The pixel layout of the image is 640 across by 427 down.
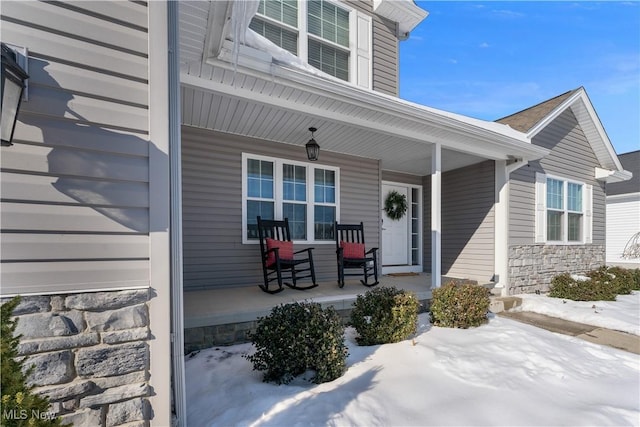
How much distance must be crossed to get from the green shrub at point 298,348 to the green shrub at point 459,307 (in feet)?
5.59

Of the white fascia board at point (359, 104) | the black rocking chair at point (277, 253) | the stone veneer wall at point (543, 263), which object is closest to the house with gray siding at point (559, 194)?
the stone veneer wall at point (543, 263)

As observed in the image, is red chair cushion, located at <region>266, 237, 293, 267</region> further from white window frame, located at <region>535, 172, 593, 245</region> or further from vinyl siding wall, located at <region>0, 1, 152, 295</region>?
white window frame, located at <region>535, 172, 593, 245</region>

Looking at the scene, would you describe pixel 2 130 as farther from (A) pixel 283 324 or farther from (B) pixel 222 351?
(B) pixel 222 351

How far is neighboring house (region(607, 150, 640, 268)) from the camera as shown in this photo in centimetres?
1062

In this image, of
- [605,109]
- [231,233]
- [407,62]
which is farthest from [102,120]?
[605,109]

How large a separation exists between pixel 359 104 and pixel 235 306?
8.19 ft

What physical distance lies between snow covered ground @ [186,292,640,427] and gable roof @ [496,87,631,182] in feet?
13.1

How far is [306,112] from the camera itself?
3.37 m

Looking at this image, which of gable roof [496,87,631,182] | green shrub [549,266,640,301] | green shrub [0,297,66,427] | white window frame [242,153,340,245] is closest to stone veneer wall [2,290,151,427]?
green shrub [0,297,66,427]

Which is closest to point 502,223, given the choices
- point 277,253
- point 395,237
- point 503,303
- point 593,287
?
point 503,303

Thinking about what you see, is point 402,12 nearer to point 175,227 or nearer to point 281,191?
point 281,191

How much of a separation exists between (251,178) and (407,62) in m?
4.44

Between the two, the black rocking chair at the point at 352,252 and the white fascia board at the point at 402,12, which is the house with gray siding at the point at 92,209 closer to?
the black rocking chair at the point at 352,252

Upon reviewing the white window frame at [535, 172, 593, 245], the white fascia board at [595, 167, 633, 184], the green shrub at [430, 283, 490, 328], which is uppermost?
the white fascia board at [595, 167, 633, 184]
